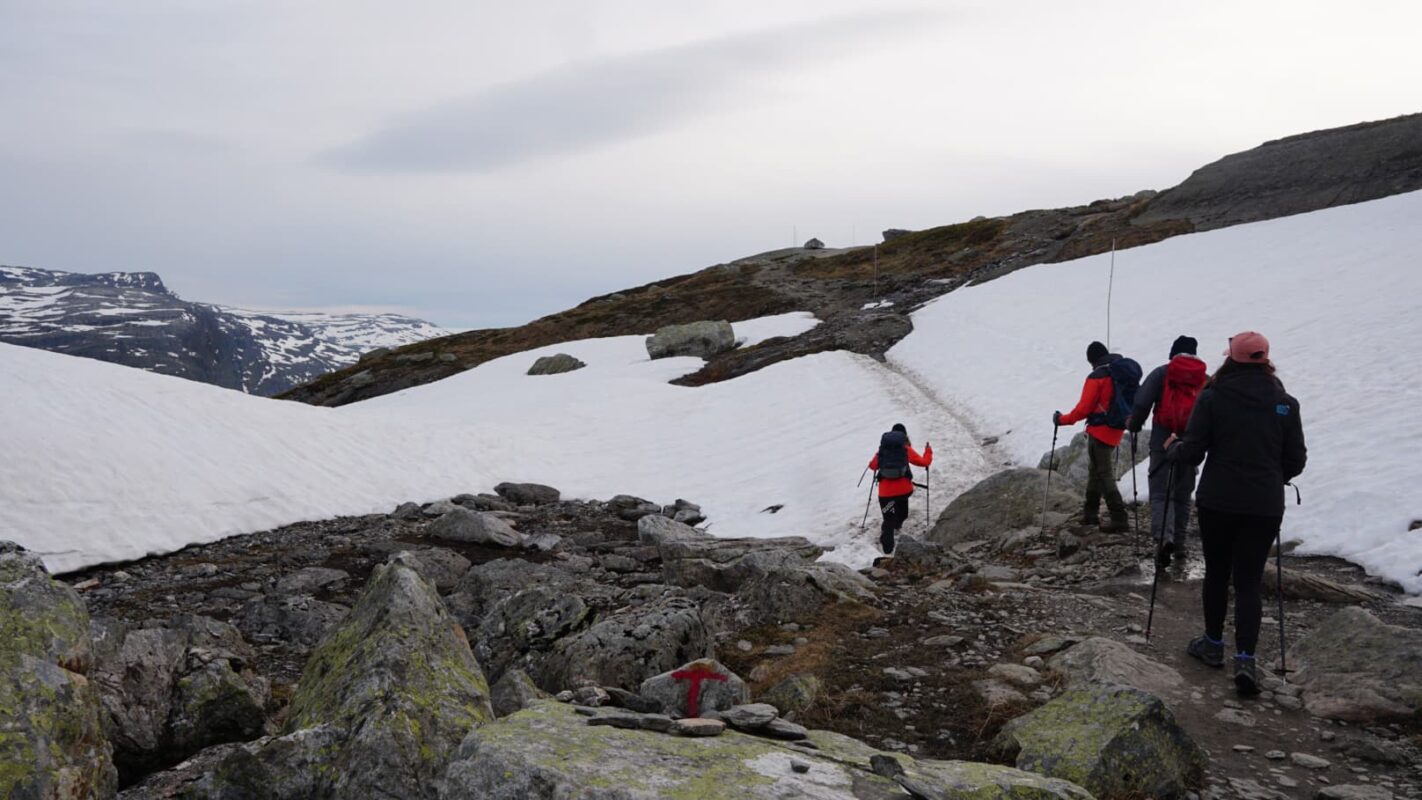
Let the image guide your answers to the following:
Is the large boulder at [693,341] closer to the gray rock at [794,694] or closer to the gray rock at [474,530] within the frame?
the gray rock at [474,530]

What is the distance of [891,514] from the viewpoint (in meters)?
16.2

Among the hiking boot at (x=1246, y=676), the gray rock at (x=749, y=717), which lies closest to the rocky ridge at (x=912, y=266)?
the hiking boot at (x=1246, y=676)

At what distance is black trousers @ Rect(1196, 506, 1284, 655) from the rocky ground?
58 centimetres

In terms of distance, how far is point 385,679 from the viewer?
6.02 m

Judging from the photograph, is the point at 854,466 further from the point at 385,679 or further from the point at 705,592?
the point at 385,679

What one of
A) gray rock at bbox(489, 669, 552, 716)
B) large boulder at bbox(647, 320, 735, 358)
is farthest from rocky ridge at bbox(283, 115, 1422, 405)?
gray rock at bbox(489, 669, 552, 716)

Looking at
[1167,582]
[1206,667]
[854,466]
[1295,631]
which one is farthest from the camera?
[854,466]

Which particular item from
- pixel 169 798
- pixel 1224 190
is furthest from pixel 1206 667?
pixel 1224 190

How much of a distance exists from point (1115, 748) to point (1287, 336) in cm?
2402

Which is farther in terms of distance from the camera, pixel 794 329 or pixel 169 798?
pixel 794 329

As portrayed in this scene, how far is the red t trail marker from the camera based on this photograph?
681cm

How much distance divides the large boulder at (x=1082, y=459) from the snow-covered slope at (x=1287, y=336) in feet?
9.37

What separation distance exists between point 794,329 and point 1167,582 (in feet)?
140

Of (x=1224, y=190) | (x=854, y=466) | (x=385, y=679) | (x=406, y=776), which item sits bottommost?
(x=854, y=466)
